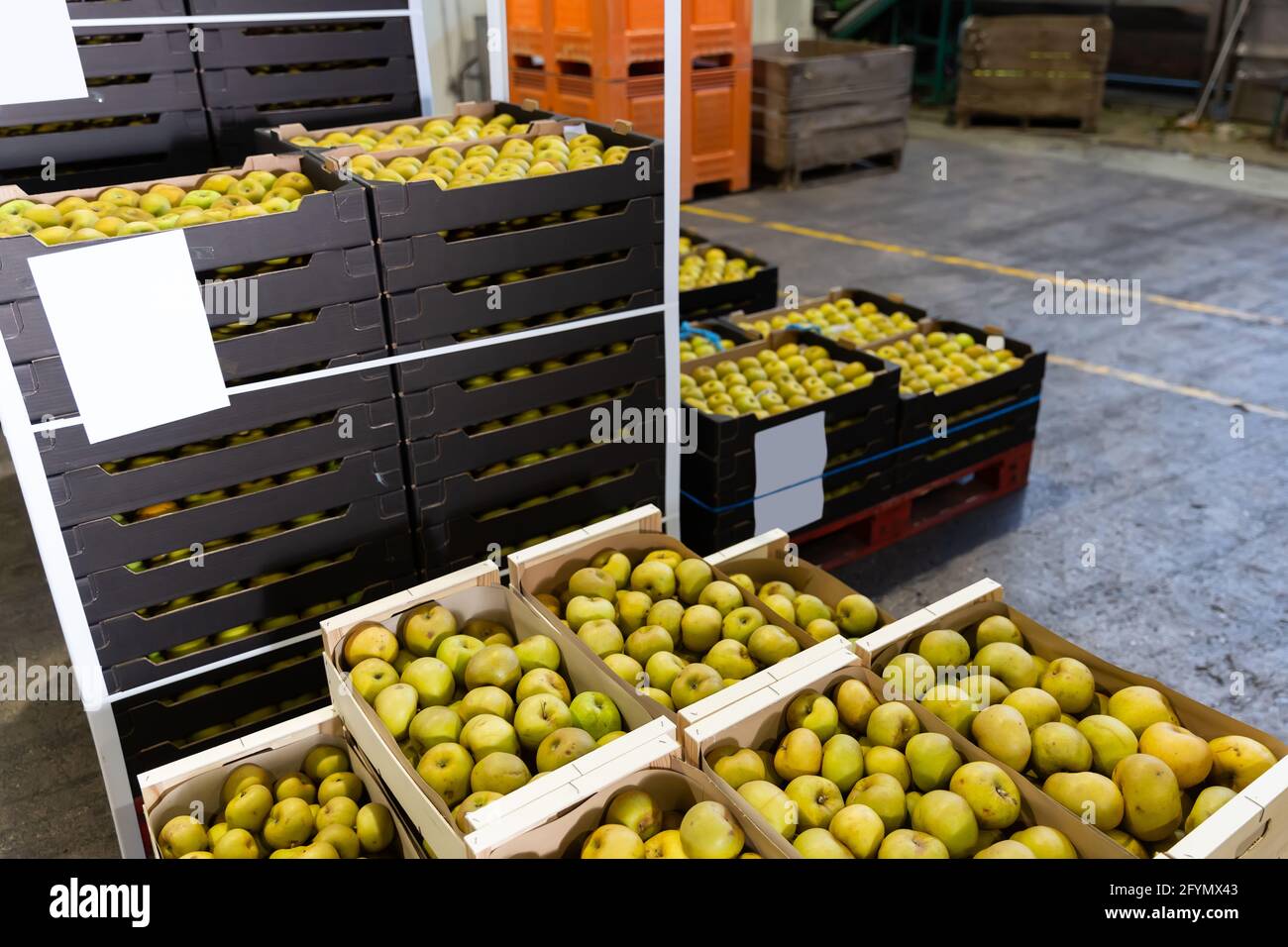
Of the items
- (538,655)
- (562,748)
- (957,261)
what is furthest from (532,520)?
(957,261)

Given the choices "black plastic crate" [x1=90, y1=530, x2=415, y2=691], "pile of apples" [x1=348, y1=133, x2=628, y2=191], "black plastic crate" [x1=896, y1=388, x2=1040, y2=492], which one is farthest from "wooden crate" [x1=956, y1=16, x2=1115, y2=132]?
"black plastic crate" [x1=90, y1=530, x2=415, y2=691]

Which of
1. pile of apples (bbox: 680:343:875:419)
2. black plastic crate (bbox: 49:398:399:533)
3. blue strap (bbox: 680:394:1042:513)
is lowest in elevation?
blue strap (bbox: 680:394:1042:513)

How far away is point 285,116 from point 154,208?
118 cm

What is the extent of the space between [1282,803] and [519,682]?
145 cm

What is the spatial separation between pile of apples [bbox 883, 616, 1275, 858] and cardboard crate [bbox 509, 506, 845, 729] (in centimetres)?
23

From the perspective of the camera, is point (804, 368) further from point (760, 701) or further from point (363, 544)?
point (760, 701)

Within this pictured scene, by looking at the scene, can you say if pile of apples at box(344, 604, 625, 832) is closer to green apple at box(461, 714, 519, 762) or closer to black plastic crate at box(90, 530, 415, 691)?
green apple at box(461, 714, 519, 762)

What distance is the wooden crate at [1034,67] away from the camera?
10648 mm

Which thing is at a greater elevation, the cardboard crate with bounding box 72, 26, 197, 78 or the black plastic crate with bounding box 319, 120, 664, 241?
the cardboard crate with bounding box 72, 26, 197, 78

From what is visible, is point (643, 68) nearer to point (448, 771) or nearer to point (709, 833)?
point (448, 771)

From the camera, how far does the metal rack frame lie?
2268 mm

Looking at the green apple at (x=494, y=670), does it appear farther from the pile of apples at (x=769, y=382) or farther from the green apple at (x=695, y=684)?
the pile of apples at (x=769, y=382)

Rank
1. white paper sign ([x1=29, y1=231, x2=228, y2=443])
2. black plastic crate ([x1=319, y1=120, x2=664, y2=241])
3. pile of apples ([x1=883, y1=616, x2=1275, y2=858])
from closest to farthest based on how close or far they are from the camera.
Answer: pile of apples ([x1=883, y1=616, x2=1275, y2=858]) < white paper sign ([x1=29, y1=231, x2=228, y2=443]) < black plastic crate ([x1=319, y1=120, x2=664, y2=241])

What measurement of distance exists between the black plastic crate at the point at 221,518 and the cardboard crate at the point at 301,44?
1.72 m
